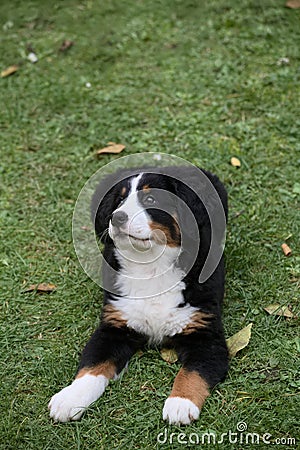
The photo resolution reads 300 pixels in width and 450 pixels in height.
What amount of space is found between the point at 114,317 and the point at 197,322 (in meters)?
0.47

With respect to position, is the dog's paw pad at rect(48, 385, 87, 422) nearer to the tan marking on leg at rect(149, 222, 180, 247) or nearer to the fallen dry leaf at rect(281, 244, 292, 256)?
the tan marking on leg at rect(149, 222, 180, 247)

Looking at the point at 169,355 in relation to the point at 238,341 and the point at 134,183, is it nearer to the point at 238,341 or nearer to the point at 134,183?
the point at 238,341

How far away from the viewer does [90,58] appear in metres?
7.08

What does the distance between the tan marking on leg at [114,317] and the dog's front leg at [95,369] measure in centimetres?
3

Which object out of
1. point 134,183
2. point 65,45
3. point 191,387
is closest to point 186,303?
point 191,387

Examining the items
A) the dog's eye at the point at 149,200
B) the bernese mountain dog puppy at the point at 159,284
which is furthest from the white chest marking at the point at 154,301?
the dog's eye at the point at 149,200

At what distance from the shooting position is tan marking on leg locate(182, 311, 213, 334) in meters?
3.78

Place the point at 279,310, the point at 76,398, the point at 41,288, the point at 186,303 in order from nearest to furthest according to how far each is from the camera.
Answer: the point at 76,398 → the point at 186,303 → the point at 279,310 → the point at 41,288

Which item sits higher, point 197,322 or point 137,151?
point 197,322

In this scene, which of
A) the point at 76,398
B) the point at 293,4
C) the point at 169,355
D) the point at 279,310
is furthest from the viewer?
the point at 293,4

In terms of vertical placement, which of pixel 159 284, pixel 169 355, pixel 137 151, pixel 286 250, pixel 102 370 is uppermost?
pixel 159 284

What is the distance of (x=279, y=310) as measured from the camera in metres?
4.27

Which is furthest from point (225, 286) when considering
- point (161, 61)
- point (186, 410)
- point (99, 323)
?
point (161, 61)

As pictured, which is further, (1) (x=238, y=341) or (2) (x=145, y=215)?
(1) (x=238, y=341)
